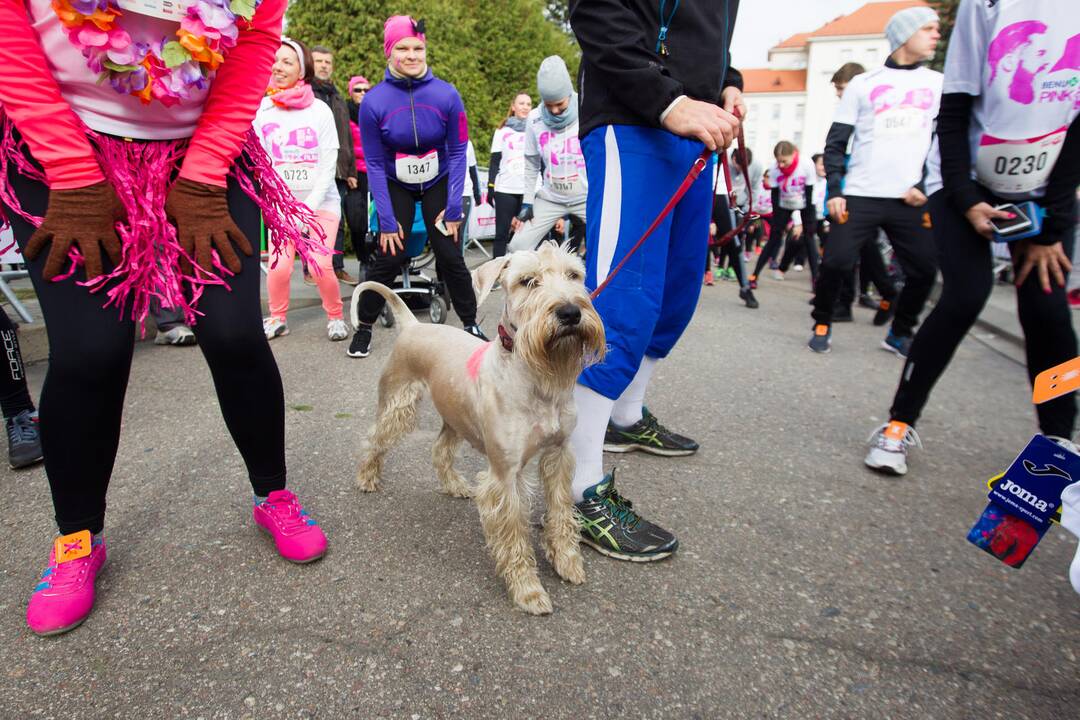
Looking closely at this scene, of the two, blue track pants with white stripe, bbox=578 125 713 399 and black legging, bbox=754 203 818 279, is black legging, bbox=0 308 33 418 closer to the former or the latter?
blue track pants with white stripe, bbox=578 125 713 399

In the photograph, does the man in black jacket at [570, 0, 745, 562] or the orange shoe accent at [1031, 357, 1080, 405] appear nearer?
the orange shoe accent at [1031, 357, 1080, 405]

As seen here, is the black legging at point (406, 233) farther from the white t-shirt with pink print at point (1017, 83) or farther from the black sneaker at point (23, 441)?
the white t-shirt with pink print at point (1017, 83)

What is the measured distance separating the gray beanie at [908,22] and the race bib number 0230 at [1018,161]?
2.74m

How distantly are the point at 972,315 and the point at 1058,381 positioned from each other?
135cm

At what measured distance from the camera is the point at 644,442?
3207 mm

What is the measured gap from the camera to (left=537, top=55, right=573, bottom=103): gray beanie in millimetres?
5371

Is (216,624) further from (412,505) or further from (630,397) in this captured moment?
(630,397)

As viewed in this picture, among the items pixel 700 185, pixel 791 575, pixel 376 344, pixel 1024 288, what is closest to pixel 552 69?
pixel 376 344

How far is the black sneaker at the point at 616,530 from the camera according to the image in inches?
89.7

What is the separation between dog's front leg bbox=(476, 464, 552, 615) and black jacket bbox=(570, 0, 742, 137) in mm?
1258

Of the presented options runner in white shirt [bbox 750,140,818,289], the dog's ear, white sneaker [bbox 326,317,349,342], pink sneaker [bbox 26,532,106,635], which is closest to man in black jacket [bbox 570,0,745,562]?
the dog's ear

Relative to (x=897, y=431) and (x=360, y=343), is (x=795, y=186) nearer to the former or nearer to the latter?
(x=897, y=431)

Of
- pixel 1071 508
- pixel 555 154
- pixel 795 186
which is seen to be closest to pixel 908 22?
pixel 555 154

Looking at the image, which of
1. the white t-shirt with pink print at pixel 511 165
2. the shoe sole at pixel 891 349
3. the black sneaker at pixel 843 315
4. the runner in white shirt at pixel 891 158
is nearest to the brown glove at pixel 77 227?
the runner in white shirt at pixel 891 158
